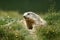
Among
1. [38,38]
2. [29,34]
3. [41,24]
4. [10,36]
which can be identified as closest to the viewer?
[10,36]

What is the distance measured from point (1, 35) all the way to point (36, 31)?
4.80 ft

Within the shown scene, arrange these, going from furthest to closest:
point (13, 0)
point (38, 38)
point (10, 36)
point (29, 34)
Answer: point (13, 0), point (29, 34), point (38, 38), point (10, 36)

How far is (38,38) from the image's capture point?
25.8 feet

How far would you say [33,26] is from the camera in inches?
361

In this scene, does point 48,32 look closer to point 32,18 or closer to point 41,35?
point 41,35

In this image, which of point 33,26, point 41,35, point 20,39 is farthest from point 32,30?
point 20,39

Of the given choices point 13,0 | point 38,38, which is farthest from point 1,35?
point 13,0

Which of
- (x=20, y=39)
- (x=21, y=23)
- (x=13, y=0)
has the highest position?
(x=13, y=0)

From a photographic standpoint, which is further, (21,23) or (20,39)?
(21,23)

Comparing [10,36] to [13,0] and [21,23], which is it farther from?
[13,0]

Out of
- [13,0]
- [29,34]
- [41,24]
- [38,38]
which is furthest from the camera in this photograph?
[13,0]

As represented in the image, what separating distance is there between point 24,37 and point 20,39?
0.23 metres

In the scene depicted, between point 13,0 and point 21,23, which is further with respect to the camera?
point 13,0

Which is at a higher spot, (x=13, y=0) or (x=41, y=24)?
(x=13, y=0)
